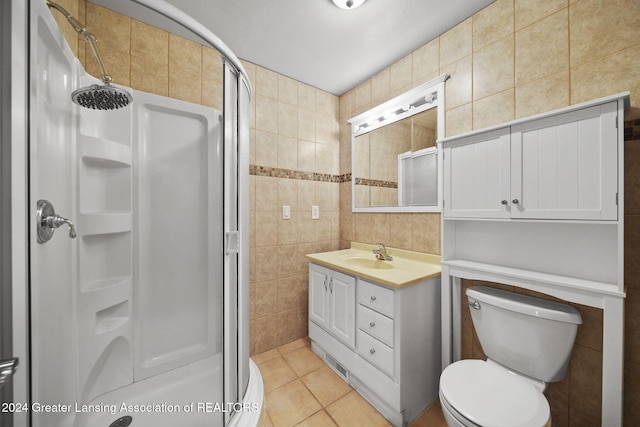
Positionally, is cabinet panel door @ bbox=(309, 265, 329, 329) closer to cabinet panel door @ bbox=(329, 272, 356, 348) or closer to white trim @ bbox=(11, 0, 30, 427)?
cabinet panel door @ bbox=(329, 272, 356, 348)

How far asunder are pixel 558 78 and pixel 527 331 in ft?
3.96

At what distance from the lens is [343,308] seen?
1.58m

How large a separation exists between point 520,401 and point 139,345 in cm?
179

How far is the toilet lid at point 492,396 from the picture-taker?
0.83 metres

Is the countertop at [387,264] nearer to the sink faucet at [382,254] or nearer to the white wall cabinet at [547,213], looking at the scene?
the sink faucet at [382,254]

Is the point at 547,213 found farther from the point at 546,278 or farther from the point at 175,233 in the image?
the point at 175,233

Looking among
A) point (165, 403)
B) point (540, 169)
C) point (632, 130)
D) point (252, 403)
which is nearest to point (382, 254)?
point (540, 169)

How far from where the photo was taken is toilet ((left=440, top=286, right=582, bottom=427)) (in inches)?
33.9

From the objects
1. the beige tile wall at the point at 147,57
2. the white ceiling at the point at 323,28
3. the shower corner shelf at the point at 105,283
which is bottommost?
the shower corner shelf at the point at 105,283

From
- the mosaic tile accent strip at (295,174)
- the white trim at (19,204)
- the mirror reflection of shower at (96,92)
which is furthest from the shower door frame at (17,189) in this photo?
the mosaic tile accent strip at (295,174)

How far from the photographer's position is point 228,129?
999 mm

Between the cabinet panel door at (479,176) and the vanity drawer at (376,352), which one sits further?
the vanity drawer at (376,352)

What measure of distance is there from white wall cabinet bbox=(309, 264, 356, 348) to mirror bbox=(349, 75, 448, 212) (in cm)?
70

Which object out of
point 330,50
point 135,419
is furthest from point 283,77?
point 135,419
